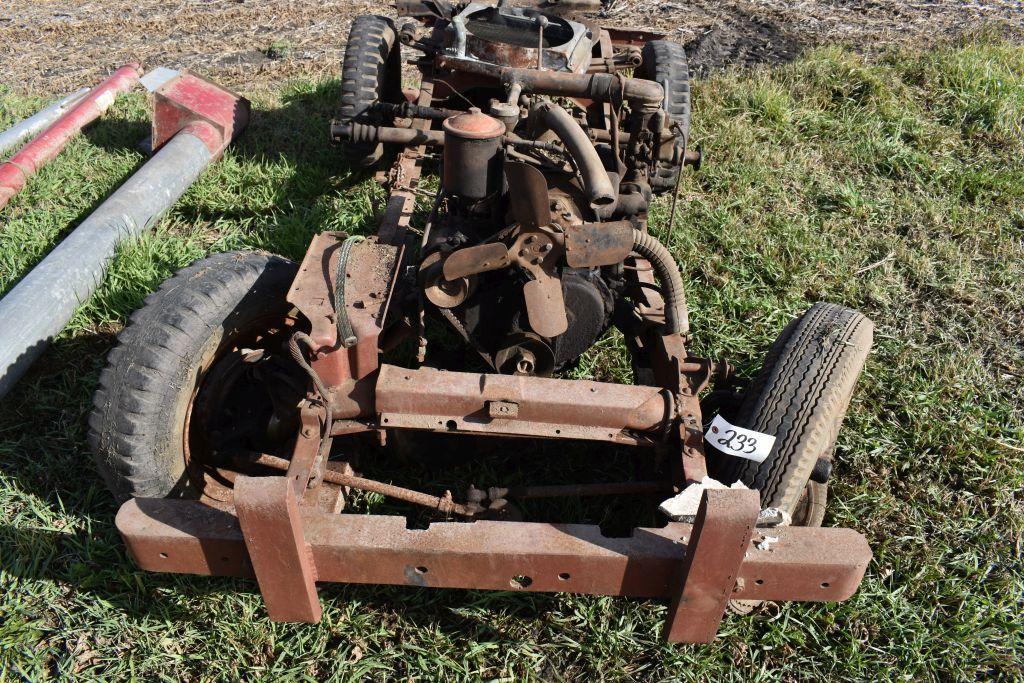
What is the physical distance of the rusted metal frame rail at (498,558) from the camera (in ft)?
6.99

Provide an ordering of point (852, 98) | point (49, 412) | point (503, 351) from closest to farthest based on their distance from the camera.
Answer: point (503, 351) → point (49, 412) → point (852, 98)

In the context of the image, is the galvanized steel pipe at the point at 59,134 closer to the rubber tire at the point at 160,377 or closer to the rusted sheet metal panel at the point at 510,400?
the rubber tire at the point at 160,377

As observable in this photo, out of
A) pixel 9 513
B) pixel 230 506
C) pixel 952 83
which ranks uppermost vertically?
pixel 952 83

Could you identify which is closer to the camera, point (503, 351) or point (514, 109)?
point (503, 351)

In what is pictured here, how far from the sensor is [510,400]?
254cm

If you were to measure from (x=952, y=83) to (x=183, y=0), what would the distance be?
314 inches

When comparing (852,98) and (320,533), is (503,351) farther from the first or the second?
(852,98)

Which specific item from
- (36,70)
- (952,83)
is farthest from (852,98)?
(36,70)

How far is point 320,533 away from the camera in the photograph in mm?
2191

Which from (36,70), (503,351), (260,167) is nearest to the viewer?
(503,351)

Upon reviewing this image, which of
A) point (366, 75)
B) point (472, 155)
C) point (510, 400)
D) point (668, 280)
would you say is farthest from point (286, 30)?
point (510, 400)

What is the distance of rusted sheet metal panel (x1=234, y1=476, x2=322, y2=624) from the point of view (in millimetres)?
2004

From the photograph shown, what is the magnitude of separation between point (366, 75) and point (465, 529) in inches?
146

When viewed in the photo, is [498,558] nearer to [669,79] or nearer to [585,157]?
[585,157]
